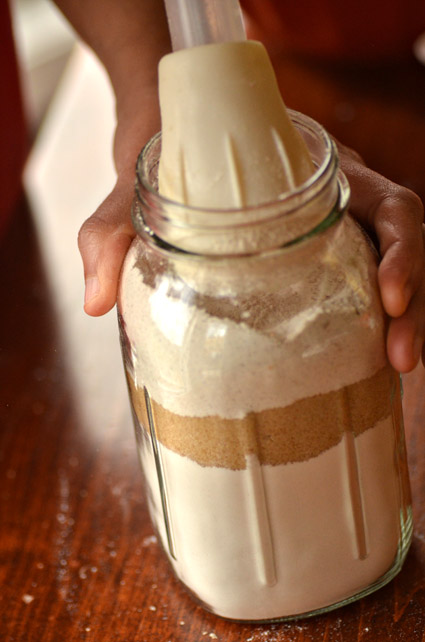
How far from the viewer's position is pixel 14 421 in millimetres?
771

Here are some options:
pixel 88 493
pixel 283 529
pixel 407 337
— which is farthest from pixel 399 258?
pixel 88 493

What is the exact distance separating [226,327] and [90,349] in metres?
0.40

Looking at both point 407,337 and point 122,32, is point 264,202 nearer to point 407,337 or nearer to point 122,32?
point 407,337

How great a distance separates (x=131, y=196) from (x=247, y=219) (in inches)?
6.6

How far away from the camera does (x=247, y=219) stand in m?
0.44

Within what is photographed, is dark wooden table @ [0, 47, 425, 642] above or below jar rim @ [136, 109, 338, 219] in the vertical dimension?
below

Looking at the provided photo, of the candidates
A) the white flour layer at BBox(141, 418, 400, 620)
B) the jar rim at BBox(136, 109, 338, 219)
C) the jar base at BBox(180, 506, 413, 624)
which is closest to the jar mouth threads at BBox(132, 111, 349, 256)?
the jar rim at BBox(136, 109, 338, 219)

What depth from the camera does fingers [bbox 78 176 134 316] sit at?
530mm

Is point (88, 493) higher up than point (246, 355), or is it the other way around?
point (246, 355)

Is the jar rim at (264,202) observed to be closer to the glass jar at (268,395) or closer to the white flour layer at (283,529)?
the glass jar at (268,395)

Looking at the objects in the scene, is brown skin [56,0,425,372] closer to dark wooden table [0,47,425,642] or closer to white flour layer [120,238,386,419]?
white flour layer [120,238,386,419]

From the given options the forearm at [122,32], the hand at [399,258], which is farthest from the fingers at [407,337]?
the forearm at [122,32]

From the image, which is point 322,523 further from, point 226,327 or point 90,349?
point 90,349

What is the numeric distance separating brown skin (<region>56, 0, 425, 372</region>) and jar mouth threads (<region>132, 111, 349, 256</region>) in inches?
2.0
